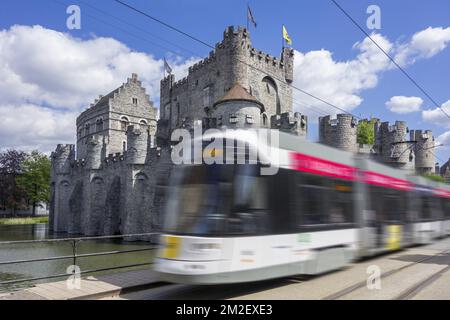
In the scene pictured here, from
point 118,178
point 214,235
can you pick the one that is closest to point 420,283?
point 214,235

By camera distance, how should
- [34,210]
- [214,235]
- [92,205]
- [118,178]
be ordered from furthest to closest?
[34,210], [92,205], [118,178], [214,235]

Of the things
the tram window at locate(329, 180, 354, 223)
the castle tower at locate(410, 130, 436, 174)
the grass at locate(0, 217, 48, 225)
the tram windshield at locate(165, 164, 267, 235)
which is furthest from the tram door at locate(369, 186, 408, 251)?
the grass at locate(0, 217, 48, 225)

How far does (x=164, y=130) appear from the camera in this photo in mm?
49906

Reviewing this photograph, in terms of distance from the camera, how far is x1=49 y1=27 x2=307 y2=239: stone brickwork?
30344 mm

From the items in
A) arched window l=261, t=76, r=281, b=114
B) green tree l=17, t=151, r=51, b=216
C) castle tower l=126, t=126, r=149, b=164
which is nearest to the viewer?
castle tower l=126, t=126, r=149, b=164

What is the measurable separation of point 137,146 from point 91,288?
25980 millimetres

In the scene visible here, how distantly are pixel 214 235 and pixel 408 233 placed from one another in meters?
9.40

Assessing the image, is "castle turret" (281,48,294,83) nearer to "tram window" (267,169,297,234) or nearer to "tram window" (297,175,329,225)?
"tram window" (297,175,329,225)

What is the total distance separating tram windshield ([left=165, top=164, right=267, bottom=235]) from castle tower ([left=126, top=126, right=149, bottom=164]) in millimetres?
25872

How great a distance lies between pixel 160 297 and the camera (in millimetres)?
7047

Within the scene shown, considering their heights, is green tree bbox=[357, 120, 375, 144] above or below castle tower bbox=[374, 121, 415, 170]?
above

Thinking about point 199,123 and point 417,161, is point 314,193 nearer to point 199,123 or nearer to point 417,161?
point 199,123

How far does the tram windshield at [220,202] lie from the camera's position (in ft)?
21.7

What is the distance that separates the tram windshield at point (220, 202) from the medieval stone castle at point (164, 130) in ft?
49.9
